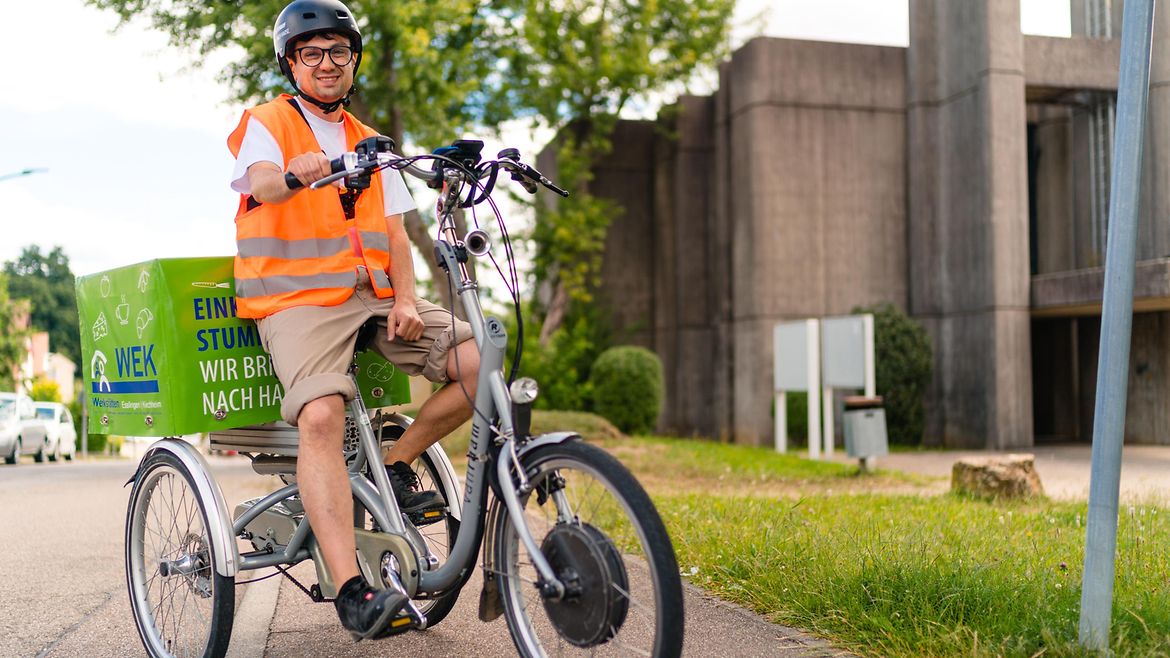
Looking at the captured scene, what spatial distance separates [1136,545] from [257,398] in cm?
380

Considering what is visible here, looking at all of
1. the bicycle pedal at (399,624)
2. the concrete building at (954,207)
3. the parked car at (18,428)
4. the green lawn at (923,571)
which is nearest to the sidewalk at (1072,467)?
the concrete building at (954,207)

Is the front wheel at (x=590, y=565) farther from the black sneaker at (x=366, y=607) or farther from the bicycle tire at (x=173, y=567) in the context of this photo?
the bicycle tire at (x=173, y=567)

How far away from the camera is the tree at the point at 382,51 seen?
13.3m

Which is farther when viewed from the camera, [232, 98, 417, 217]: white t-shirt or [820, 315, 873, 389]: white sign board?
[820, 315, 873, 389]: white sign board

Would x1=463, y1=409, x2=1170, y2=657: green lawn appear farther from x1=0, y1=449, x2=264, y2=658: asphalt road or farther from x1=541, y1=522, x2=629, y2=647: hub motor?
x1=0, y1=449, x2=264, y2=658: asphalt road

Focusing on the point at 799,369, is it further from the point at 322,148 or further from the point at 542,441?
the point at 542,441

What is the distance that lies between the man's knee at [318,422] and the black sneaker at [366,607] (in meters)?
0.41

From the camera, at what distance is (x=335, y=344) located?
331cm

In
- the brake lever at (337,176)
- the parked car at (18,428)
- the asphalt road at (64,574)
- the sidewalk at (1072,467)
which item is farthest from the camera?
the parked car at (18,428)

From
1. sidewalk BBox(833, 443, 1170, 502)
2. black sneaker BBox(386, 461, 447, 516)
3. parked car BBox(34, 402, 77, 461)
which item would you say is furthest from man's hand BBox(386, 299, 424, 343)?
parked car BBox(34, 402, 77, 461)

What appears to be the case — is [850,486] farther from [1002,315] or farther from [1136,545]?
[1002,315]

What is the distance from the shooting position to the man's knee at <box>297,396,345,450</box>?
10.4ft

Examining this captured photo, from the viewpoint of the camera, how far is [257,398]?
3.53 meters

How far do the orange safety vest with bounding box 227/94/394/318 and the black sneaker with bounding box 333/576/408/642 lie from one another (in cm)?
88
